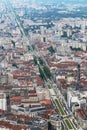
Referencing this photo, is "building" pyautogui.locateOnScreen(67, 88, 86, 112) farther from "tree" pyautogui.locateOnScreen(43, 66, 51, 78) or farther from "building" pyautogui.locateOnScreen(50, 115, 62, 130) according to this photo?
"tree" pyautogui.locateOnScreen(43, 66, 51, 78)

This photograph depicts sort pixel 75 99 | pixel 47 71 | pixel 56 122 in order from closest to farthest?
pixel 56 122 → pixel 75 99 → pixel 47 71

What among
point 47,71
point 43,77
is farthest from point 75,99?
point 47,71

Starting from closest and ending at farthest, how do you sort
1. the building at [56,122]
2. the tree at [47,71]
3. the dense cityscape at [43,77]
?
the building at [56,122] → the dense cityscape at [43,77] → the tree at [47,71]

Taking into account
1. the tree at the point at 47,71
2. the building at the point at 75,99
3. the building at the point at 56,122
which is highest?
the building at the point at 56,122

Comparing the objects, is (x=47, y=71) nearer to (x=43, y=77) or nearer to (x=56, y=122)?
(x=43, y=77)

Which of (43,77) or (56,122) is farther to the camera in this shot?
(43,77)

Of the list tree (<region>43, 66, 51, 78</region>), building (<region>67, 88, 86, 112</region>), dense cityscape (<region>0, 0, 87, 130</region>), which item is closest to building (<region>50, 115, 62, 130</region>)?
dense cityscape (<region>0, 0, 87, 130</region>)

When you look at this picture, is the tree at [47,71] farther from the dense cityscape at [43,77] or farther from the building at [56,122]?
the building at [56,122]

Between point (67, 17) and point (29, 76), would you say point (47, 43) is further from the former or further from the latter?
point (67, 17)

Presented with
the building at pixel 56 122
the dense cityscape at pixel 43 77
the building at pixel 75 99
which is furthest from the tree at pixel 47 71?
the building at pixel 56 122
